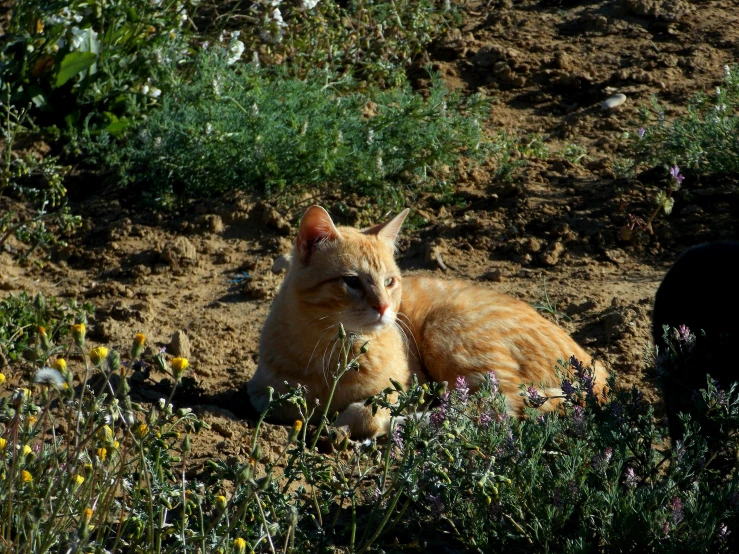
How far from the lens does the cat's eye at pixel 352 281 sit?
4.59 metres

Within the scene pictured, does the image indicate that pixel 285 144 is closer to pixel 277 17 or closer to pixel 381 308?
pixel 277 17

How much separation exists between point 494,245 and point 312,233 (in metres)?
1.88

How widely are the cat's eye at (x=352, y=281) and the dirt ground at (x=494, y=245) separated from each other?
0.80 metres

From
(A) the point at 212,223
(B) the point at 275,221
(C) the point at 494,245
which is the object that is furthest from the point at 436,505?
(A) the point at 212,223

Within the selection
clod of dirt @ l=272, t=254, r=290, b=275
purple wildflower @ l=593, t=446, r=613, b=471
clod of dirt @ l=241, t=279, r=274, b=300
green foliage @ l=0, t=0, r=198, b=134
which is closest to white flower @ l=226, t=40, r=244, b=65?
green foliage @ l=0, t=0, r=198, b=134

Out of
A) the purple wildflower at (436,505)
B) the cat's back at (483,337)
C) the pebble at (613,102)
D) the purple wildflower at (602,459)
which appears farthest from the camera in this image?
the pebble at (613,102)

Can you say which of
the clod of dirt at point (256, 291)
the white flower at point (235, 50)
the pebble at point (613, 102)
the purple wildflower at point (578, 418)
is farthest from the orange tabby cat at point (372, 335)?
the pebble at point (613, 102)

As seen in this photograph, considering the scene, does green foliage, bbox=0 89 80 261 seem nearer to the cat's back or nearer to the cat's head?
the cat's head

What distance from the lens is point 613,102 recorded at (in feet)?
24.7

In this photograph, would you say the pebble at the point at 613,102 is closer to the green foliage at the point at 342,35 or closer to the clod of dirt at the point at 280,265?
the green foliage at the point at 342,35

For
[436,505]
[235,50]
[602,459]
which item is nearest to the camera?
[602,459]

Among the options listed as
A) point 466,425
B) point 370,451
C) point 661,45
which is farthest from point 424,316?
point 661,45

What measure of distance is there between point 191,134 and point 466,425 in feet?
12.1

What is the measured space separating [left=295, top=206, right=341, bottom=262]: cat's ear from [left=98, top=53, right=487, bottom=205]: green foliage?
158 cm
